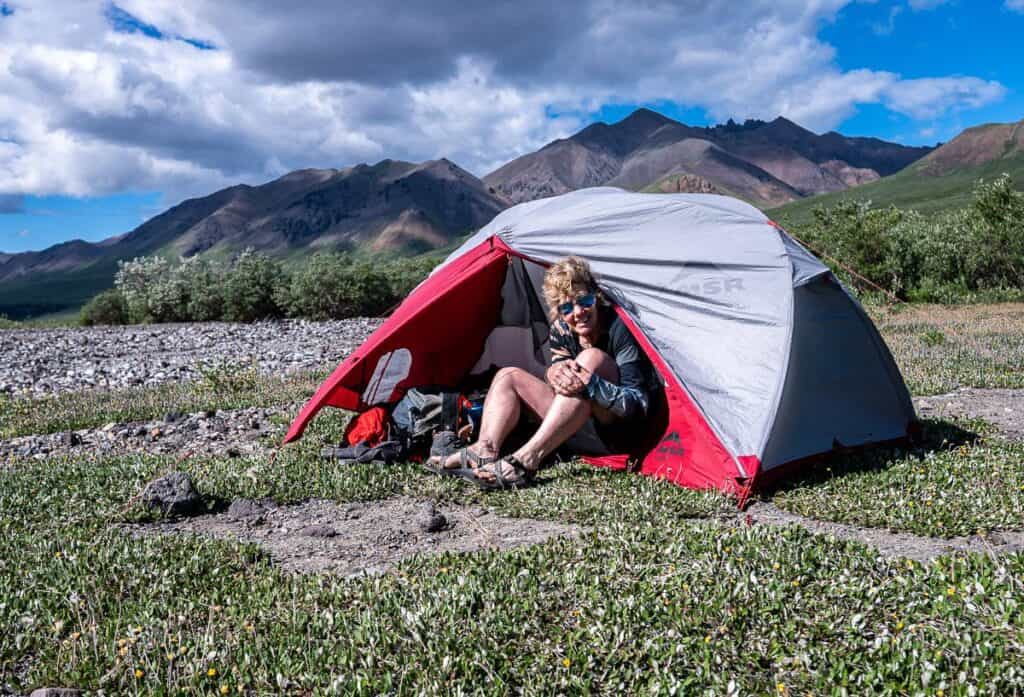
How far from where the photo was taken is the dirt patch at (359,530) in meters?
6.05

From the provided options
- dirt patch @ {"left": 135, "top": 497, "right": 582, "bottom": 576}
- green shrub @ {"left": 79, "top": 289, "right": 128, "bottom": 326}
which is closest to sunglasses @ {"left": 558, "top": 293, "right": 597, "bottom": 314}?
dirt patch @ {"left": 135, "top": 497, "right": 582, "bottom": 576}

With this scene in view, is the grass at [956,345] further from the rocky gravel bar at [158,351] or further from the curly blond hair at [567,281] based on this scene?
the rocky gravel bar at [158,351]

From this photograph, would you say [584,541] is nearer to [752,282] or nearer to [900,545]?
[900,545]

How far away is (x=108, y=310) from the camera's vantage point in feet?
136

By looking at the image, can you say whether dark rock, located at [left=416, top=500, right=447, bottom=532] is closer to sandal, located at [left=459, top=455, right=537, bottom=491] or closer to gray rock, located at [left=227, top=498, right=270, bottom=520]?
sandal, located at [left=459, top=455, right=537, bottom=491]

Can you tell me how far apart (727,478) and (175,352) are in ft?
65.4

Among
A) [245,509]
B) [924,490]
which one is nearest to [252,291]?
[245,509]

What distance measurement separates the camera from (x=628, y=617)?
4.55 metres

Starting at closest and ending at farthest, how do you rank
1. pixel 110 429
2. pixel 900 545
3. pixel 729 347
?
pixel 900 545, pixel 729 347, pixel 110 429

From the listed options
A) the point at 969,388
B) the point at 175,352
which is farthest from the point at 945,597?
the point at 175,352

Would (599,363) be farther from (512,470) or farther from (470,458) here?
(470,458)

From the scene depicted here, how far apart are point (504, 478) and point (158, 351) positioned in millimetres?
19292

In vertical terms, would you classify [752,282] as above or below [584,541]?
above

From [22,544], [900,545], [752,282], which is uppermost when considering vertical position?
[752,282]
